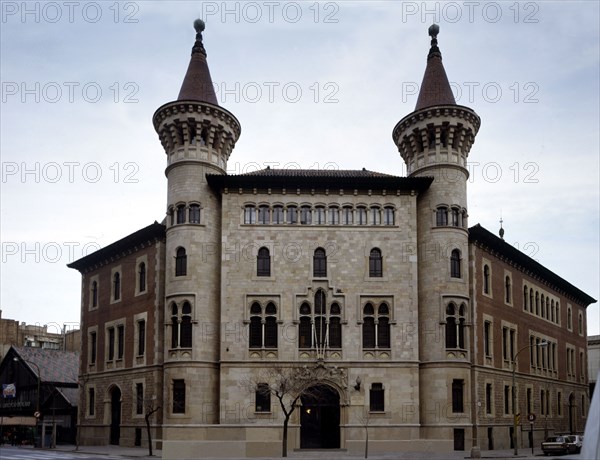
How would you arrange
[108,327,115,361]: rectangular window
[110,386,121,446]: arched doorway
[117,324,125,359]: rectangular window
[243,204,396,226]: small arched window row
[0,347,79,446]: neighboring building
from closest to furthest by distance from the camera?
[243,204,396,226]: small arched window row
[110,386,121,446]: arched doorway
[117,324,125,359]: rectangular window
[108,327,115,361]: rectangular window
[0,347,79,446]: neighboring building

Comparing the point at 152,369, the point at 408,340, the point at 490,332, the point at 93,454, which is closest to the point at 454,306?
the point at 408,340

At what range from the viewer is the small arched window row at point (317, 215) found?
155 ft

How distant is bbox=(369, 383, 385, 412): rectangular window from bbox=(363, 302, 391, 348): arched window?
8.09 feet

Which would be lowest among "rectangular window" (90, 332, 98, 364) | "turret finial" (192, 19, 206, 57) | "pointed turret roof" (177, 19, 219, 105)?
"rectangular window" (90, 332, 98, 364)

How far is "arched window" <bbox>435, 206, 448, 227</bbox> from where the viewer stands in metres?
47.4

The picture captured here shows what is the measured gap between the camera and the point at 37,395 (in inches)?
2491

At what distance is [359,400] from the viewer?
44.7 meters

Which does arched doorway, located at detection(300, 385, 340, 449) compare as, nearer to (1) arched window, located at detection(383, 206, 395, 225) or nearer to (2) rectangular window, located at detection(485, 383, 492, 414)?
(1) arched window, located at detection(383, 206, 395, 225)

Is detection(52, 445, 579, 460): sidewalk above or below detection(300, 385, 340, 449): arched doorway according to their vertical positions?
below

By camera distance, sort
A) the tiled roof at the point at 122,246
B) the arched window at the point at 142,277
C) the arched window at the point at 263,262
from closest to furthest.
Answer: the arched window at the point at 263,262 < the tiled roof at the point at 122,246 < the arched window at the point at 142,277

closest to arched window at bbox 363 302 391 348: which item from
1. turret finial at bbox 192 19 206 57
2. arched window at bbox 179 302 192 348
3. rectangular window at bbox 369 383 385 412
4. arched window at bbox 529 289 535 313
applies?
rectangular window at bbox 369 383 385 412

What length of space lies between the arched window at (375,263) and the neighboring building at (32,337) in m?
55.8

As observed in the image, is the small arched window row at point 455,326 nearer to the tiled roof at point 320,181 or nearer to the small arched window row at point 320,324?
the small arched window row at point 320,324

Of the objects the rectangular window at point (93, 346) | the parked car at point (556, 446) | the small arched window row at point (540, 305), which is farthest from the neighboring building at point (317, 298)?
the small arched window row at point (540, 305)
